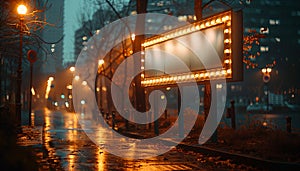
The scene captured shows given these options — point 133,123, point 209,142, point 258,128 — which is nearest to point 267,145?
point 209,142

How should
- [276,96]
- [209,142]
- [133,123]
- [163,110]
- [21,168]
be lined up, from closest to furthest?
[21,168], [209,142], [133,123], [163,110], [276,96]

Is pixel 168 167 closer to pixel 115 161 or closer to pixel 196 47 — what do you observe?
pixel 115 161

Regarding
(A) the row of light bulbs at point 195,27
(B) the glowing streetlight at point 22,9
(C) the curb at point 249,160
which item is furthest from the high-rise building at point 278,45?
(C) the curb at point 249,160

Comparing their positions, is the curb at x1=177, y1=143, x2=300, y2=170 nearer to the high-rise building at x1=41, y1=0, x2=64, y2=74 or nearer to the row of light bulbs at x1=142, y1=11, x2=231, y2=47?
the row of light bulbs at x1=142, y1=11, x2=231, y2=47

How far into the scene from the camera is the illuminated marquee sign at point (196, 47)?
15.7 meters

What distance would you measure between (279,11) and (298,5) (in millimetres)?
5231

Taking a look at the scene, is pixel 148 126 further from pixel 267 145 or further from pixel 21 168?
pixel 21 168

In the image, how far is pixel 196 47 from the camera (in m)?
18.5

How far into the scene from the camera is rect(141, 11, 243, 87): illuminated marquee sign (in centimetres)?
1572

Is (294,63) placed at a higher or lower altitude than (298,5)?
lower

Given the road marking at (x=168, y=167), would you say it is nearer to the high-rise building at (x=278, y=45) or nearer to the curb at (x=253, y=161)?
the curb at (x=253, y=161)

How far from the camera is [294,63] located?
7919 cm

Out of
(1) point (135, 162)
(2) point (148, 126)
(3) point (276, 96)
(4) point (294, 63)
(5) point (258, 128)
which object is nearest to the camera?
(1) point (135, 162)

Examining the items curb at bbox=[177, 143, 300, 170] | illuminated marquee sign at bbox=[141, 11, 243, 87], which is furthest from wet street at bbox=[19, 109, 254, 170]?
illuminated marquee sign at bbox=[141, 11, 243, 87]
